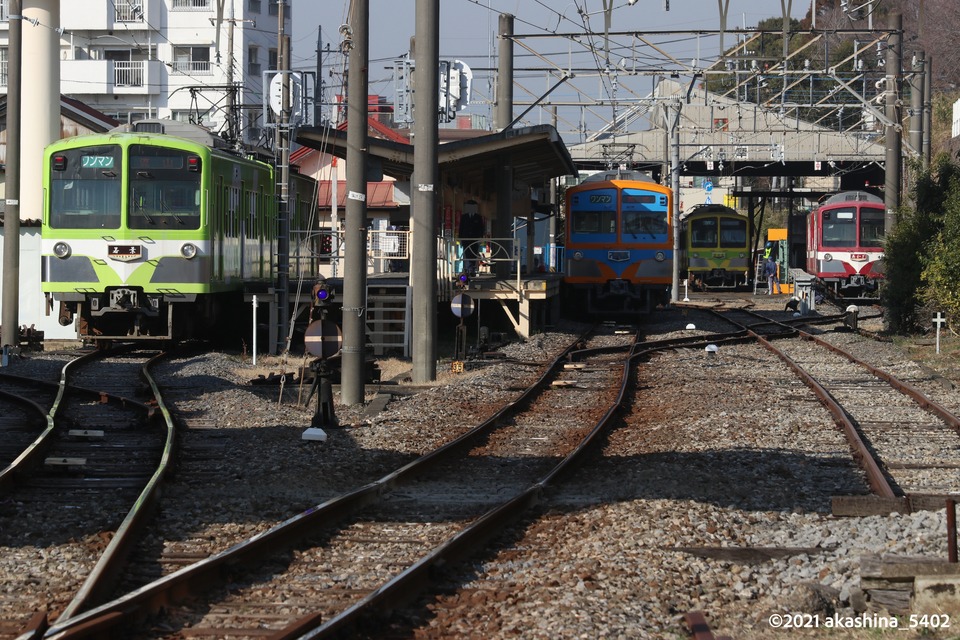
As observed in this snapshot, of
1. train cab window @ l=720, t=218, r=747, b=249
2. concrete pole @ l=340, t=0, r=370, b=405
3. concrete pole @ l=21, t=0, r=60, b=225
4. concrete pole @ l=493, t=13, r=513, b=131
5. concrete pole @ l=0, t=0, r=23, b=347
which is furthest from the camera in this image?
train cab window @ l=720, t=218, r=747, b=249

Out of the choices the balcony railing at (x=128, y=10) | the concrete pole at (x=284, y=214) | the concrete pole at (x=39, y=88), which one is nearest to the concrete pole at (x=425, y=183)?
the concrete pole at (x=284, y=214)

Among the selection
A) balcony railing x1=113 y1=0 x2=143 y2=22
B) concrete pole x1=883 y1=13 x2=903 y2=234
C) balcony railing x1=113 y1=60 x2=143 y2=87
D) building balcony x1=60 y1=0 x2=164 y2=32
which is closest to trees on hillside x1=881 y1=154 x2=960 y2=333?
concrete pole x1=883 y1=13 x2=903 y2=234

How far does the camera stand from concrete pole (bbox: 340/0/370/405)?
12938 millimetres

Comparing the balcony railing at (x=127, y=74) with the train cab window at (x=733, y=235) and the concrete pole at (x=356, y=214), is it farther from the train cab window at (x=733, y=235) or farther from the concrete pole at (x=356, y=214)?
the concrete pole at (x=356, y=214)

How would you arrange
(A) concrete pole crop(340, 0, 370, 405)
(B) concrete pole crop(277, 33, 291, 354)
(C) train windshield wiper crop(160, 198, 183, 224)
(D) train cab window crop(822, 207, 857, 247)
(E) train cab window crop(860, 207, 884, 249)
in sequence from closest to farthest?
1. (A) concrete pole crop(340, 0, 370, 405)
2. (C) train windshield wiper crop(160, 198, 183, 224)
3. (B) concrete pole crop(277, 33, 291, 354)
4. (E) train cab window crop(860, 207, 884, 249)
5. (D) train cab window crop(822, 207, 857, 247)

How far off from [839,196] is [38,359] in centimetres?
2503

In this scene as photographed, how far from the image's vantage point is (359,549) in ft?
21.8

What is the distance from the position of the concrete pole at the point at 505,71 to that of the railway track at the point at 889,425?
8.83 m

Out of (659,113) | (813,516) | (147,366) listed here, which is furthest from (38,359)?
(659,113)

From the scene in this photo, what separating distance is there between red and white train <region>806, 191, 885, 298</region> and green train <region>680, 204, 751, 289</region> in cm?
1007

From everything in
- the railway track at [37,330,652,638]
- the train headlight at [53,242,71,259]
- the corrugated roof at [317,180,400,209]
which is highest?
the corrugated roof at [317,180,400,209]

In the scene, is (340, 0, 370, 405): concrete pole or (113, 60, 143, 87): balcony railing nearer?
(340, 0, 370, 405): concrete pole

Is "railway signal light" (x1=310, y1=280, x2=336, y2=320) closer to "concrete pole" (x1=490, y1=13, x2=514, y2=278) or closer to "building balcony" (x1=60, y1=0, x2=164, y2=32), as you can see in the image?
"concrete pole" (x1=490, y1=13, x2=514, y2=278)

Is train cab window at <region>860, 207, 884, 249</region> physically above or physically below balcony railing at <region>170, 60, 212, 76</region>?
below
